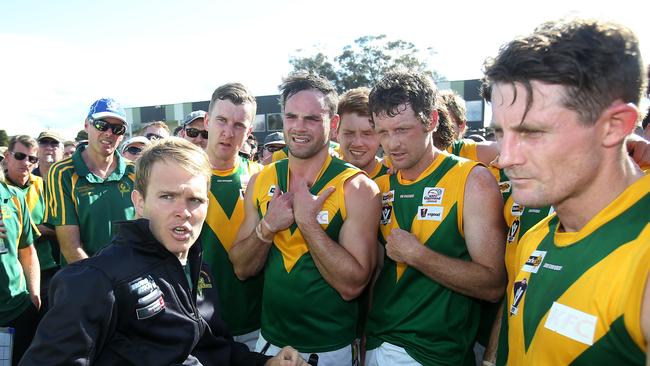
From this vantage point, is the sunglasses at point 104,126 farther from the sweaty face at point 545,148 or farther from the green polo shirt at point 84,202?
the sweaty face at point 545,148

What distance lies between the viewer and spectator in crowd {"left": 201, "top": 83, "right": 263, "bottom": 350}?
3.67m

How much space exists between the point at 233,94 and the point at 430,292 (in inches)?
92.0

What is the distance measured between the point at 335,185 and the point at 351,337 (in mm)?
1039

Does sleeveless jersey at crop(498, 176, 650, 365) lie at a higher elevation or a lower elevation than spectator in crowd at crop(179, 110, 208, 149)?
lower

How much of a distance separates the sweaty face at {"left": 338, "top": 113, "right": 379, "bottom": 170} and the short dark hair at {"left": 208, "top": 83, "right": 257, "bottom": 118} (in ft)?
3.40

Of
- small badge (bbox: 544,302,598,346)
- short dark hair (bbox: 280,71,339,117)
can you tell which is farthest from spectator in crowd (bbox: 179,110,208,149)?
small badge (bbox: 544,302,598,346)

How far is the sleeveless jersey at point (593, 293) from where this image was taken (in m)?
1.43

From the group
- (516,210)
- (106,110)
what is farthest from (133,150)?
(516,210)

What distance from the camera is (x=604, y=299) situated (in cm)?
148

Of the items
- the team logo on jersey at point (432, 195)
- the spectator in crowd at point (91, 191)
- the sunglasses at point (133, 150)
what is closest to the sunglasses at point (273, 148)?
the sunglasses at point (133, 150)

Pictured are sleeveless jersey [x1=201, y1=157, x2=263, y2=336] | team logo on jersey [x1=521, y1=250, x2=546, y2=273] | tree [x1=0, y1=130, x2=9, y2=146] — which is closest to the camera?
team logo on jersey [x1=521, y1=250, x2=546, y2=273]

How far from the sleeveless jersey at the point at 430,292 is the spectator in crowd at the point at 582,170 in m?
1.03

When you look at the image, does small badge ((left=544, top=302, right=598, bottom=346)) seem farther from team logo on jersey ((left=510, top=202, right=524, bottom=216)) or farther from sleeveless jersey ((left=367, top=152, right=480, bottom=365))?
team logo on jersey ((left=510, top=202, right=524, bottom=216))

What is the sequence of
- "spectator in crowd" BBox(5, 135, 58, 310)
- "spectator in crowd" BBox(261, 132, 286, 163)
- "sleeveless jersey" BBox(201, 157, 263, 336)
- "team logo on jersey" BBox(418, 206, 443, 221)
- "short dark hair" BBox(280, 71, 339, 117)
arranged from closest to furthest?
"team logo on jersey" BBox(418, 206, 443, 221) → "short dark hair" BBox(280, 71, 339, 117) → "sleeveless jersey" BBox(201, 157, 263, 336) → "spectator in crowd" BBox(5, 135, 58, 310) → "spectator in crowd" BBox(261, 132, 286, 163)
